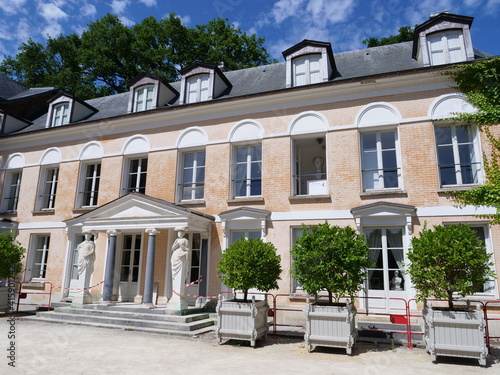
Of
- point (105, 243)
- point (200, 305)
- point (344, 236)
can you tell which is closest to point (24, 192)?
point (105, 243)

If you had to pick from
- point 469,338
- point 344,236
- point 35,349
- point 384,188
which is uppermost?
point 384,188

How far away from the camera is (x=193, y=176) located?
1259 cm

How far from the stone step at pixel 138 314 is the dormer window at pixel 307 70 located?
802 cm

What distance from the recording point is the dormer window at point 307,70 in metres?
11.8

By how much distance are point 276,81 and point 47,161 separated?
10.2 meters

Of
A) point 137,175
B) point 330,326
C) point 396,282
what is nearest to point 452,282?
point 330,326

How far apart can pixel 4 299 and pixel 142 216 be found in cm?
528

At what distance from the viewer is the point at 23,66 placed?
2720 cm

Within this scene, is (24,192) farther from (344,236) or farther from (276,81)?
(344,236)

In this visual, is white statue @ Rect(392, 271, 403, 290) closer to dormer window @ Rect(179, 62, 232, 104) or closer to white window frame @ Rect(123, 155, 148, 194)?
dormer window @ Rect(179, 62, 232, 104)

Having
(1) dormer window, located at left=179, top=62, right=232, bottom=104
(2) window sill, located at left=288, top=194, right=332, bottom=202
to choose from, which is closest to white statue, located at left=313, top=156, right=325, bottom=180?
(2) window sill, located at left=288, top=194, right=332, bottom=202

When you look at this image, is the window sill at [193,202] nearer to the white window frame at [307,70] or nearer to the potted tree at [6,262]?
the white window frame at [307,70]

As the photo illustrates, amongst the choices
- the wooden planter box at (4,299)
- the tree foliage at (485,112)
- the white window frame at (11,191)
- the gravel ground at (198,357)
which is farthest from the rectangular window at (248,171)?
the white window frame at (11,191)

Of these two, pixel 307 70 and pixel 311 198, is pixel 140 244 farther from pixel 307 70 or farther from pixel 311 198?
pixel 307 70
